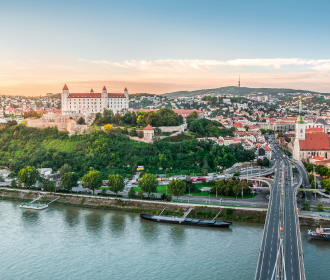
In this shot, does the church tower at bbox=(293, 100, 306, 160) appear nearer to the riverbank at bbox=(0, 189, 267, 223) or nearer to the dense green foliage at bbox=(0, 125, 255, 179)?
the dense green foliage at bbox=(0, 125, 255, 179)

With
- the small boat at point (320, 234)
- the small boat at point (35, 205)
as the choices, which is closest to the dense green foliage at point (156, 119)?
the small boat at point (35, 205)

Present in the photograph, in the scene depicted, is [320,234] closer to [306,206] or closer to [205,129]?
[306,206]

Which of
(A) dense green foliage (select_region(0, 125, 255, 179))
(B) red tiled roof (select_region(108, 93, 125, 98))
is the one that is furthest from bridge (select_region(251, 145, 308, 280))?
(B) red tiled roof (select_region(108, 93, 125, 98))

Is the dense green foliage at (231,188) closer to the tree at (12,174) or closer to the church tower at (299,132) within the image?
the church tower at (299,132)

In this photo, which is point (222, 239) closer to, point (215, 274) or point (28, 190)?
point (215, 274)

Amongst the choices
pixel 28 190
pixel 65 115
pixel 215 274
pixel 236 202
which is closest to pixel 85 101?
pixel 65 115

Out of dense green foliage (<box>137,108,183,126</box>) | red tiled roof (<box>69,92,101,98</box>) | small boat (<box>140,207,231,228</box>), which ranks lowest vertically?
small boat (<box>140,207,231,228</box>)
